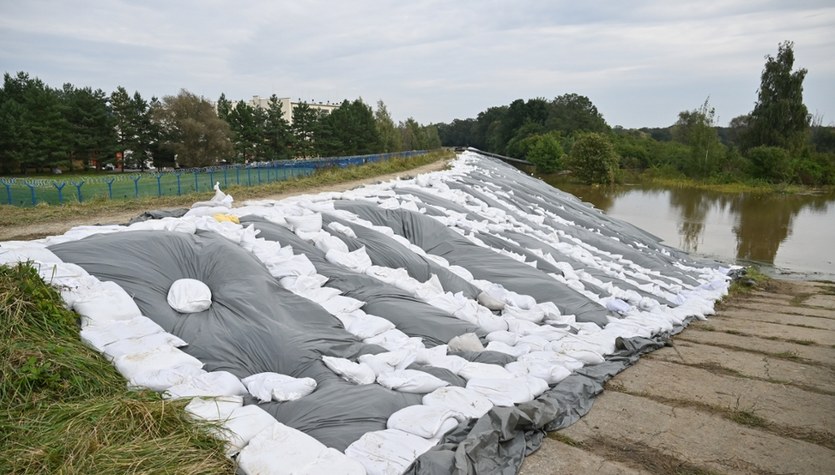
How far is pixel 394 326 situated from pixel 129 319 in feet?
5.39

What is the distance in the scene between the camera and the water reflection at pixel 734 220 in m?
12.5

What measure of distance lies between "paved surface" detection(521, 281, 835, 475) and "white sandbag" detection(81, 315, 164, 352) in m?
2.10

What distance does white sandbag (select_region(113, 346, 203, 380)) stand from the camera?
247 cm

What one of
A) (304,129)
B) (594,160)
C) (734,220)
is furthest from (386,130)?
(734,220)

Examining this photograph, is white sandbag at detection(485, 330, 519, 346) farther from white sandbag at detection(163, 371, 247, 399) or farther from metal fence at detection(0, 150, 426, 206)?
metal fence at detection(0, 150, 426, 206)

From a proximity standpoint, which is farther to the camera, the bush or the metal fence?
the bush

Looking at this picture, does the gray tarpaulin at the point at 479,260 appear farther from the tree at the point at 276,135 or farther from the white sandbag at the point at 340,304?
the tree at the point at 276,135

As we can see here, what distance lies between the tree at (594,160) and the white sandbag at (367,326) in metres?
28.2

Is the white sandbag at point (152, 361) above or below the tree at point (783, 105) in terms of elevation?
below

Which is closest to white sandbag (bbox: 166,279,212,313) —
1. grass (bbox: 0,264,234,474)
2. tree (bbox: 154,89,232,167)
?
grass (bbox: 0,264,234,474)

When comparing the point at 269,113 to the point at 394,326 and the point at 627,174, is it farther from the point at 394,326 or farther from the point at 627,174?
the point at 394,326

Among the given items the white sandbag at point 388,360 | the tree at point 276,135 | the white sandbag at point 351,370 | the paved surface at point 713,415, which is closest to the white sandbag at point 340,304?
the white sandbag at point 388,360

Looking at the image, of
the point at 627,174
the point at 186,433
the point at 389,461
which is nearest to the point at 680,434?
the point at 389,461

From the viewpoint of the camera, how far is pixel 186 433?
82.9 inches
